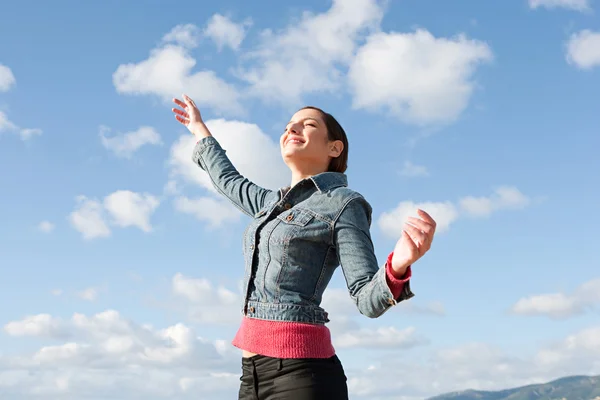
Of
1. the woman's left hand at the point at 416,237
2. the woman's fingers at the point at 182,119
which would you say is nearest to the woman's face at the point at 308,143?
the woman's left hand at the point at 416,237

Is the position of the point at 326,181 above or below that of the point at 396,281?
above

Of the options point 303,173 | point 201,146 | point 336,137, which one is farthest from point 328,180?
point 201,146

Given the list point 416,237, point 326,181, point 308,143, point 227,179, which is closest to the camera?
point 416,237

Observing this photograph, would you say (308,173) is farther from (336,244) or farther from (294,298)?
(294,298)

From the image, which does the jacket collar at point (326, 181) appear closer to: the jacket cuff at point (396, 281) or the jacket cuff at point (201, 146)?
the jacket cuff at point (396, 281)

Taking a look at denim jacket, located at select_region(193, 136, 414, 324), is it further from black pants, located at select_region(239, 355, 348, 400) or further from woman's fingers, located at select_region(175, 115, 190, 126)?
woman's fingers, located at select_region(175, 115, 190, 126)

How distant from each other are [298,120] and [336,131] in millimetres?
352

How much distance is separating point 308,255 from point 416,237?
3.74 feet

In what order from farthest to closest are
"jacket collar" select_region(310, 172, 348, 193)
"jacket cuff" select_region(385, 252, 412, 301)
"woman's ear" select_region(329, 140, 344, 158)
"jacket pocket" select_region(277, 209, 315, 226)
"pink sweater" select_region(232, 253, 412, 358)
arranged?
1. "woman's ear" select_region(329, 140, 344, 158)
2. "jacket collar" select_region(310, 172, 348, 193)
3. "jacket pocket" select_region(277, 209, 315, 226)
4. "pink sweater" select_region(232, 253, 412, 358)
5. "jacket cuff" select_region(385, 252, 412, 301)

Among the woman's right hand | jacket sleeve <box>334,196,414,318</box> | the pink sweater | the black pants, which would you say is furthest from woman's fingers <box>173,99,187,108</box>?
the black pants

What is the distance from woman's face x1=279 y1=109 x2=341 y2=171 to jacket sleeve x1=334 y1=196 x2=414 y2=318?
660 millimetres

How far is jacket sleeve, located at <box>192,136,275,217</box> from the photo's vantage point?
6207 mm

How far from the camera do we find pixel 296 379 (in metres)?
4.62

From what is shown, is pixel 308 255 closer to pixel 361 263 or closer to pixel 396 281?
pixel 361 263
